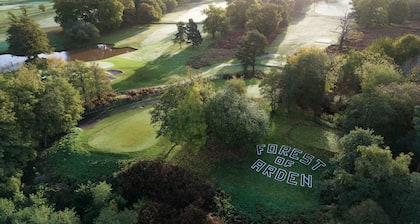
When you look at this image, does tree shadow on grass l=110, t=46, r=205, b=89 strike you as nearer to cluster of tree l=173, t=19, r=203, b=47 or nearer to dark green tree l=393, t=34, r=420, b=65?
cluster of tree l=173, t=19, r=203, b=47

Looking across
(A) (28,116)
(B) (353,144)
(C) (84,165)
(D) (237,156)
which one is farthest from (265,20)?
(A) (28,116)

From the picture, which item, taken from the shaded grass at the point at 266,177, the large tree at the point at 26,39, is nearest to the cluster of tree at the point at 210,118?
the shaded grass at the point at 266,177

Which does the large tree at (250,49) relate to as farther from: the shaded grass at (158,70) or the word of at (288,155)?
the word of at (288,155)

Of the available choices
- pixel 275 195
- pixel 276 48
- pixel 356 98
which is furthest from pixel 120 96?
pixel 276 48

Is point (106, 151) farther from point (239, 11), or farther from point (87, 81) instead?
point (239, 11)

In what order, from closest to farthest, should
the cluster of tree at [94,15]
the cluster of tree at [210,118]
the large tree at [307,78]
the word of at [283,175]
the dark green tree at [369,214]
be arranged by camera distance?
the dark green tree at [369,214] < the word of at [283,175] < the cluster of tree at [210,118] < the large tree at [307,78] < the cluster of tree at [94,15]

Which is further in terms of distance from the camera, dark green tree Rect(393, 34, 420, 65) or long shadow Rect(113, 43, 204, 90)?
long shadow Rect(113, 43, 204, 90)

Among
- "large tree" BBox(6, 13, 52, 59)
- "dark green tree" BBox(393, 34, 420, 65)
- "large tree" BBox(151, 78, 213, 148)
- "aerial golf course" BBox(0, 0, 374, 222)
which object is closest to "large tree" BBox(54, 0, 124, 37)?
"large tree" BBox(6, 13, 52, 59)
